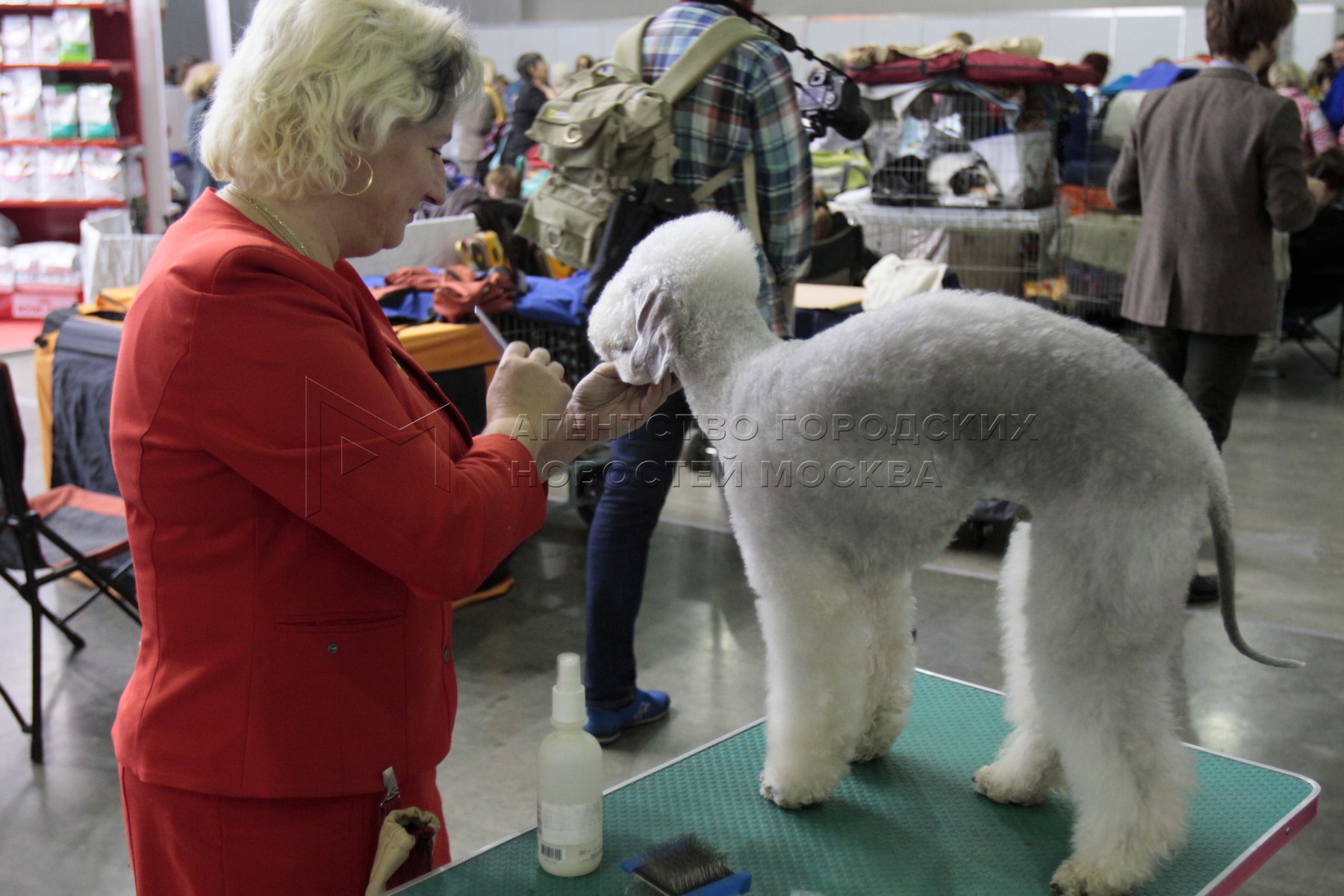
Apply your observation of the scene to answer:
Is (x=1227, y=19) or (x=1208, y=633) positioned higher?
(x=1227, y=19)

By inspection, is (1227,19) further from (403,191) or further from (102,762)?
(102,762)

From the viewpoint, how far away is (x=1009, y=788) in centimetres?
152

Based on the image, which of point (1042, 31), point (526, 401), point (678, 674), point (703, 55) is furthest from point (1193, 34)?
point (526, 401)

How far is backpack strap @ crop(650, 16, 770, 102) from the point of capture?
228cm

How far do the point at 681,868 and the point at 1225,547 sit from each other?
2.44 feet

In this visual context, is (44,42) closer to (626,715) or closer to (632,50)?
(632,50)

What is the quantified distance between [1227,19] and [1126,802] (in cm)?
256

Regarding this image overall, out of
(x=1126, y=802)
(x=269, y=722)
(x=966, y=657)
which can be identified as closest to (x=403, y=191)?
(x=269, y=722)

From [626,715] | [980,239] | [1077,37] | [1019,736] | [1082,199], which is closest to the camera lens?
[1019,736]

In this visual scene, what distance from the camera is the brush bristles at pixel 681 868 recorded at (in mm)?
1221

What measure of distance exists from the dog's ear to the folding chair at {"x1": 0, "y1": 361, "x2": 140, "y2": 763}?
1.61 m

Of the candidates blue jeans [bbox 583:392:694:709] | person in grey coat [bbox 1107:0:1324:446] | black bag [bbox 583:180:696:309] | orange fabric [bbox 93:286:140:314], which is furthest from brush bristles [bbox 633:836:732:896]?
orange fabric [bbox 93:286:140:314]

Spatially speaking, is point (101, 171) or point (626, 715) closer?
point (626, 715)

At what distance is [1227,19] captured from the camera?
309cm
